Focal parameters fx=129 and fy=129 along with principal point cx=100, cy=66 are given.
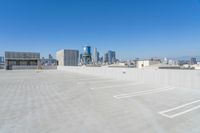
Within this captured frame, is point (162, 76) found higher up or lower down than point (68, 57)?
lower down

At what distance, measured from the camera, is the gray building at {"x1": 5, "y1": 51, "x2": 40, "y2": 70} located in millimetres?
36750

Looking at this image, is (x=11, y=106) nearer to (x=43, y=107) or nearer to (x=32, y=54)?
(x=43, y=107)

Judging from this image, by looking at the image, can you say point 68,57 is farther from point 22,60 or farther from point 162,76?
point 162,76

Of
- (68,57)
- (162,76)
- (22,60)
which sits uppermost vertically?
(68,57)

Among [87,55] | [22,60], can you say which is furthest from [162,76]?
[22,60]

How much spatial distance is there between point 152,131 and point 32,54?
4358cm

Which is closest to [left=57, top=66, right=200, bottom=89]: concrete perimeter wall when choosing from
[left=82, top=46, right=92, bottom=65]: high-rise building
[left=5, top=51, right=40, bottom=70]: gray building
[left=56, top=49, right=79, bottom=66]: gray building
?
[left=82, top=46, right=92, bottom=65]: high-rise building

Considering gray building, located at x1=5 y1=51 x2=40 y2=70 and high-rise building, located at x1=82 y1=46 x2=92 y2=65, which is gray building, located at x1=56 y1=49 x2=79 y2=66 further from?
gray building, located at x1=5 y1=51 x2=40 y2=70

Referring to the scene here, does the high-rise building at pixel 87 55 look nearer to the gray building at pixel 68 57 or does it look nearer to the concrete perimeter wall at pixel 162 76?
the gray building at pixel 68 57

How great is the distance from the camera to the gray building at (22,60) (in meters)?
36.8

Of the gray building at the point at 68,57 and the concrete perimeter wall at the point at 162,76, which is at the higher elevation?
the gray building at the point at 68,57

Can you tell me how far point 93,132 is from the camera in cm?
295

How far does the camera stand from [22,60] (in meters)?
38.6

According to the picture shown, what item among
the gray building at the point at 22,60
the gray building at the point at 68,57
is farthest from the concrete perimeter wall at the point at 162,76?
the gray building at the point at 22,60
